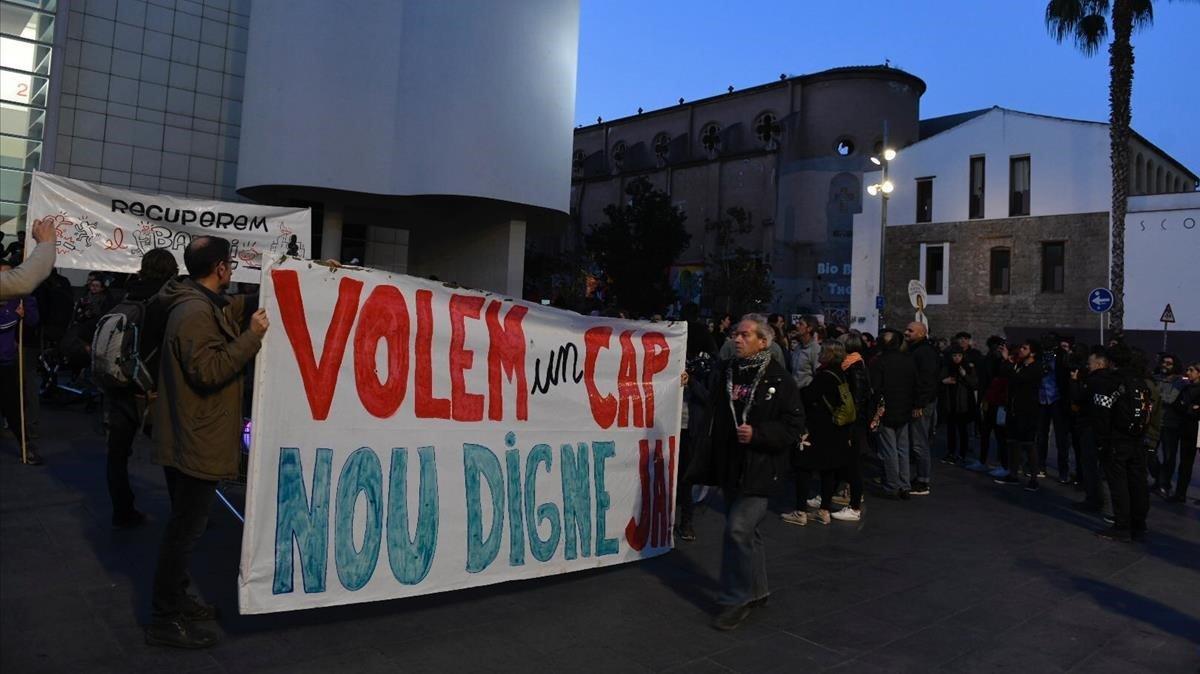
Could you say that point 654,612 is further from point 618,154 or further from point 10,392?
point 618,154

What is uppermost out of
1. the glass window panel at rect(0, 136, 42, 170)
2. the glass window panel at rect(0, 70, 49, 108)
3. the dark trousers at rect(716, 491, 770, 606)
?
the glass window panel at rect(0, 70, 49, 108)

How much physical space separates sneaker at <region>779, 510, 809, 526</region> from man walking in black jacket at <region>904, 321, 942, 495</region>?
2.43m

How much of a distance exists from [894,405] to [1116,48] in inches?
893

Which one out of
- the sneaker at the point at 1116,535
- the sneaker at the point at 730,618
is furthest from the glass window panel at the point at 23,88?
the sneaker at the point at 1116,535

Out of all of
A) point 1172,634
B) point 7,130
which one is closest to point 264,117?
point 7,130

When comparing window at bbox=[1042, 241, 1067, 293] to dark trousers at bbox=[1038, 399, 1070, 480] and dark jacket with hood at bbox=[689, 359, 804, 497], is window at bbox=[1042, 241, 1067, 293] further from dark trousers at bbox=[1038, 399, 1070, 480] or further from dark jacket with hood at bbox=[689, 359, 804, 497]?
dark jacket with hood at bbox=[689, 359, 804, 497]

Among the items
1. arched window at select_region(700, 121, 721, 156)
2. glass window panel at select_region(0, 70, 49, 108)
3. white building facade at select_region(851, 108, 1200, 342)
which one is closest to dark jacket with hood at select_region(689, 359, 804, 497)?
glass window panel at select_region(0, 70, 49, 108)

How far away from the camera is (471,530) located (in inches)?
184

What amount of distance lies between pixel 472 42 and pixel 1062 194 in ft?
86.6

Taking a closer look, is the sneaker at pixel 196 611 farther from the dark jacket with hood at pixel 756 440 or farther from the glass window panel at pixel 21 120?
the glass window panel at pixel 21 120

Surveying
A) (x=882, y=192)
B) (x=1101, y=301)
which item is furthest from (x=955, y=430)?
(x=882, y=192)

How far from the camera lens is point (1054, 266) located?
32.7 meters

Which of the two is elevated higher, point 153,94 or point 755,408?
point 153,94

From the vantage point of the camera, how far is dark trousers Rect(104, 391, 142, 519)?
571 centimetres
